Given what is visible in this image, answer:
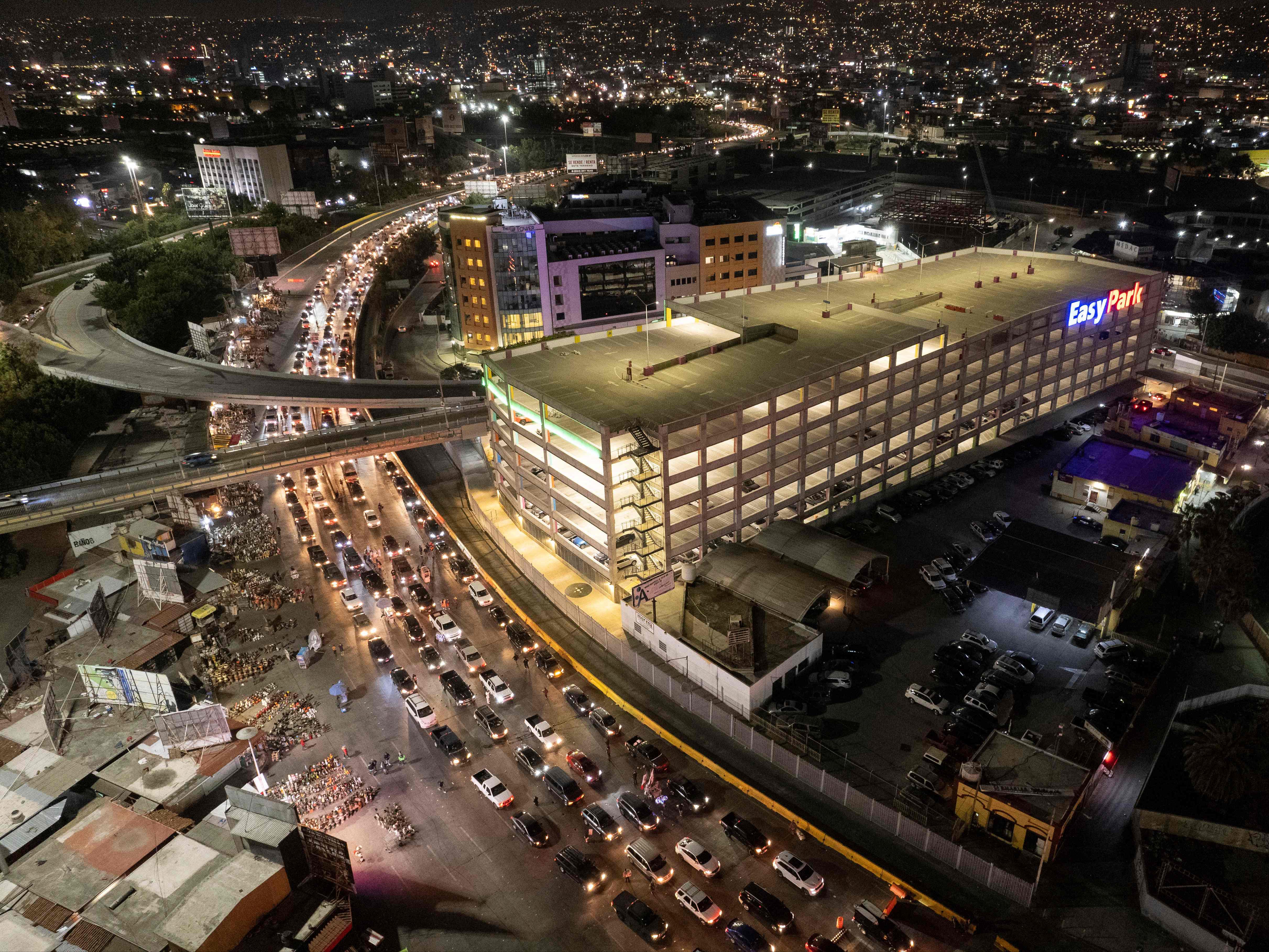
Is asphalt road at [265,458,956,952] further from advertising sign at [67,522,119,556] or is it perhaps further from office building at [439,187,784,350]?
office building at [439,187,784,350]

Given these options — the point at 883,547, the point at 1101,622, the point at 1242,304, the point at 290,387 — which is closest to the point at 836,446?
the point at 883,547

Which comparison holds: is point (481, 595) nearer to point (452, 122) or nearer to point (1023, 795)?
point (1023, 795)

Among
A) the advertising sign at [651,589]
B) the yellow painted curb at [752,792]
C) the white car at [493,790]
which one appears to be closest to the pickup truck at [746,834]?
the yellow painted curb at [752,792]

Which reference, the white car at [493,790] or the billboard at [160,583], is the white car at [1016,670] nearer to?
the white car at [493,790]

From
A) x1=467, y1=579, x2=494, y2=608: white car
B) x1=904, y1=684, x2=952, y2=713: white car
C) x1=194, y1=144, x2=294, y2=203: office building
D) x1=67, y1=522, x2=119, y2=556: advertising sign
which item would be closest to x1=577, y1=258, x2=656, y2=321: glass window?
x1=467, y1=579, x2=494, y2=608: white car

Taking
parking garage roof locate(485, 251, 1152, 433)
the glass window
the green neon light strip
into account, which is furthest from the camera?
the glass window

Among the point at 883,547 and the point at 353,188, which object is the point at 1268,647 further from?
the point at 353,188

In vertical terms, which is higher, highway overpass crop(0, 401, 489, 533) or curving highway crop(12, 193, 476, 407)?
curving highway crop(12, 193, 476, 407)
